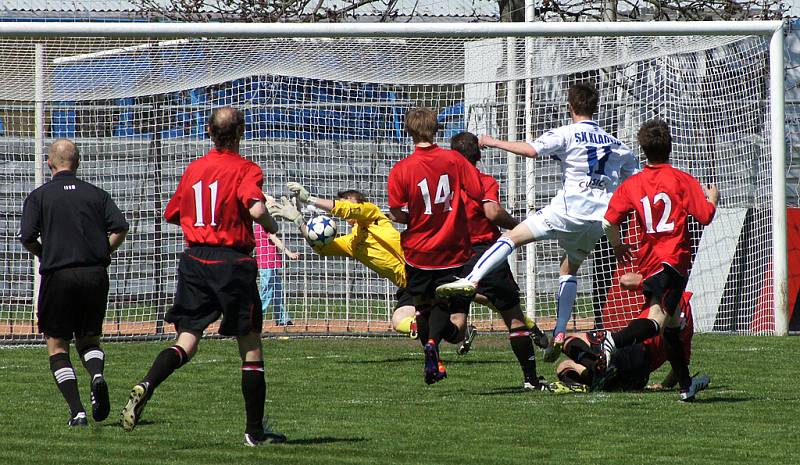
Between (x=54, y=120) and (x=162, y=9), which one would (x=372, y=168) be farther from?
(x=162, y=9)

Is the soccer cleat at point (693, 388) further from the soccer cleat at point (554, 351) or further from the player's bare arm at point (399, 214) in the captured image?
the player's bare arm at point (399, 214)

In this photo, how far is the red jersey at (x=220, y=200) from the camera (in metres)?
6.98

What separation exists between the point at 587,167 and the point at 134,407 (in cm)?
403

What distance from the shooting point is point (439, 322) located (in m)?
9.40

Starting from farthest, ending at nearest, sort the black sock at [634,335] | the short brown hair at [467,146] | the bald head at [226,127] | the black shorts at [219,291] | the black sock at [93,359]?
1. the short brown hair at [467,146]
2. the black sock at [634,335]
3. the black sock at [93,359]
4. the bald head at [226,127]
5. the black shorts at [219,291]

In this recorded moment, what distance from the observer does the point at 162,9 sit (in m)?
19.8

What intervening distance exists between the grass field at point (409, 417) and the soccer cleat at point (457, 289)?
2.37 feet

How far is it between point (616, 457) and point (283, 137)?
9.23 metres

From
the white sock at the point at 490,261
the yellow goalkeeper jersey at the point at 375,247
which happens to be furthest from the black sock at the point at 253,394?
the yellow goalkeeper jersey at the point at 375,247

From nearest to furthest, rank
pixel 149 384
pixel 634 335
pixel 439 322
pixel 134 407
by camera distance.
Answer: pixel 134 407 < pixel 149 384 < pixel 634 335 < pixel 439 322

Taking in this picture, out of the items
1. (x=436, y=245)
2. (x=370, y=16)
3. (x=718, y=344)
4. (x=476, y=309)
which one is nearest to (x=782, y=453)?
(x=436, y=245)

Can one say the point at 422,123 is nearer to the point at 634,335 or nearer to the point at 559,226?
the point at 559,226

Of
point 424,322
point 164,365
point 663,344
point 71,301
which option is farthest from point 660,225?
point 71,301

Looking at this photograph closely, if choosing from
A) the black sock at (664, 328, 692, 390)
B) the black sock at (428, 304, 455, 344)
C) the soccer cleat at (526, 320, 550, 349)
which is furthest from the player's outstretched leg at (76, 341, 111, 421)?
the soccer cleat at (526, 320, 550, 349)
